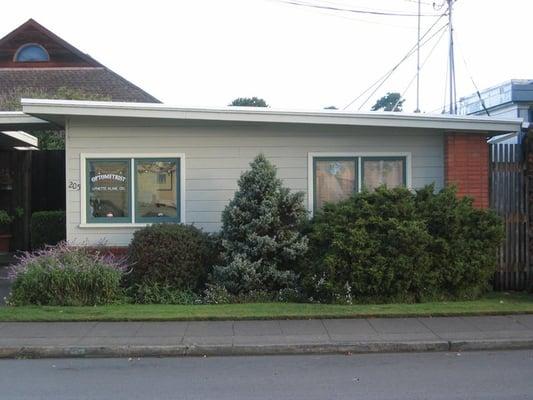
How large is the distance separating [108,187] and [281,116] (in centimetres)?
366

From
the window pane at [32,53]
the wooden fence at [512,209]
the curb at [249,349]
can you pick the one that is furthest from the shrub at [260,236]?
the window pane at [32,53]

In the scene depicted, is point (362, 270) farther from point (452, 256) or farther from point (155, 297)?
point (155, 297)

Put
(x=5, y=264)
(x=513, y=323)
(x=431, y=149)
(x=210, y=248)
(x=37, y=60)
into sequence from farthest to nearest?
(x=37, y=60) < (x=5, y=264) < (x=431, y=149) < (x=210, y=248) < (x=513, y=323)

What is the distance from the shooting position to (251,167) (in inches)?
453

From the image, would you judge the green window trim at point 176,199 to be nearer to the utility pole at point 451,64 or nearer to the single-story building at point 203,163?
the single-story building at point 203,163

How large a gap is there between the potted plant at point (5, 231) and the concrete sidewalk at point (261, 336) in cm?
743

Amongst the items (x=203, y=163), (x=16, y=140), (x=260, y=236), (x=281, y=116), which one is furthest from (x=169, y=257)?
(x=16, y=140)

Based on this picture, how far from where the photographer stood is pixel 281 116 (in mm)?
11602

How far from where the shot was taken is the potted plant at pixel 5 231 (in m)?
15.9

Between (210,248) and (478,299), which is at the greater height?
(210,248)

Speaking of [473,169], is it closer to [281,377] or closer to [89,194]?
[281,377]

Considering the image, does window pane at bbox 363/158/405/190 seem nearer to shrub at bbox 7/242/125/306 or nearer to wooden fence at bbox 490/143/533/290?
wooden fence at bbox 490/143/533/290

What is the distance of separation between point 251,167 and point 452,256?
383 centimetres

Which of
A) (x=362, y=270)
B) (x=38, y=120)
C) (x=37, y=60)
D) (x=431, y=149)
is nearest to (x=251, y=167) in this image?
(x=362, y=270)
